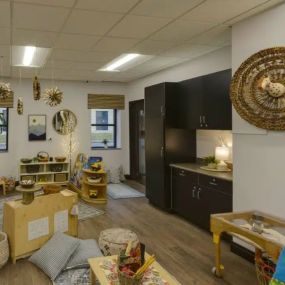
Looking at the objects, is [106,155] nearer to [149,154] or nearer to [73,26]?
[149,154]

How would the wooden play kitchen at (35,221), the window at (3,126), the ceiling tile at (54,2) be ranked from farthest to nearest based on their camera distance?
the window at (3,126), the wooden play kitchen at (35,221), the ceiling tile at (54,2)

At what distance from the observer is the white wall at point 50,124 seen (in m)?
7.69

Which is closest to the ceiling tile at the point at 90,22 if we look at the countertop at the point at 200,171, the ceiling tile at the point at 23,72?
the countertop at the point at 200,171

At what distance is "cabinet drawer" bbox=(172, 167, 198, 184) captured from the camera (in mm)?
4852

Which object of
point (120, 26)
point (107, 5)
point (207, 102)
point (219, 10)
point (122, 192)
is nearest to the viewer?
point (107, 5)

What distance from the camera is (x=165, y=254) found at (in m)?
3.89

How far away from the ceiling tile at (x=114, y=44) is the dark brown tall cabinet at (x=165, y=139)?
107 centimetres

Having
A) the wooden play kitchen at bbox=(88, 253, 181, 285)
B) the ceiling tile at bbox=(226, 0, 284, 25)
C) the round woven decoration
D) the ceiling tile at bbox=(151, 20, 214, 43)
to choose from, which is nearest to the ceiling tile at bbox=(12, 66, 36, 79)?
the ceiling tile at bbox=(151, 20, 214, 43)

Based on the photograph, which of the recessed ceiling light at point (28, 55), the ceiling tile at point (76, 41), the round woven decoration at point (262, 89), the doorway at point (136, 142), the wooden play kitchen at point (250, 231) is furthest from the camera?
the doorway at point (136, 142)

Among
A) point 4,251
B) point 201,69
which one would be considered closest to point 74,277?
point 4,251

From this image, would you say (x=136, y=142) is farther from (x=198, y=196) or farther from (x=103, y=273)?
(x=103, y=273)

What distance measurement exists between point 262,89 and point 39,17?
240 cm

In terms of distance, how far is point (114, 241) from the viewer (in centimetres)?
352

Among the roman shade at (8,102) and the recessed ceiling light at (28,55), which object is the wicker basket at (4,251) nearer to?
the recessed ceiling light at (28,55)
